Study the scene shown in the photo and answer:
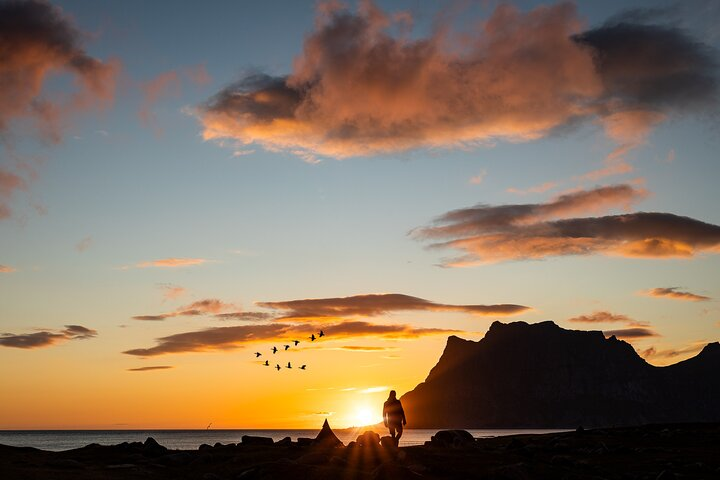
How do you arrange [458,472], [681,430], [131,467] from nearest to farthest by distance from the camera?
[458,472], [131,467], [681,430]

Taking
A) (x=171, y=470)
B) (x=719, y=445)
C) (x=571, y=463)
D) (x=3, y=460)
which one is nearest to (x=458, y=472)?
(x=571, y=463)

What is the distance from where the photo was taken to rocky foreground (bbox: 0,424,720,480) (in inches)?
1150

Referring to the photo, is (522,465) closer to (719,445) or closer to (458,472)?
(458,472)

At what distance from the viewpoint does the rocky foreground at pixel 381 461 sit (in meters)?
29.2

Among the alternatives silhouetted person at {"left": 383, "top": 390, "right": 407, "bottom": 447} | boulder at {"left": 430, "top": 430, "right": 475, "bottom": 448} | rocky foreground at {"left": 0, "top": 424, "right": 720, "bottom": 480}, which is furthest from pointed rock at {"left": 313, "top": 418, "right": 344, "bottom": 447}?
boulder at {"left": 430, "top": 430, "right": 475, "bottom": 448}

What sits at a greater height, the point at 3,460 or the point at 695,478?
the point at 3,460

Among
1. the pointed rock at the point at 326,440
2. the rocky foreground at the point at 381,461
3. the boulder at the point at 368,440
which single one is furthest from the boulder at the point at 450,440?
the pointed rock at the point at 326,440

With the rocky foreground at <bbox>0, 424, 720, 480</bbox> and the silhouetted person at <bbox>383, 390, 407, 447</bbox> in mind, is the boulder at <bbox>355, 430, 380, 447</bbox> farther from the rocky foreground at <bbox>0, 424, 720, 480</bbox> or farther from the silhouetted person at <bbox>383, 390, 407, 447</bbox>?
the silhouetted person at <bbox>383, 390, 407, 447</bbox>

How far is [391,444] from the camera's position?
127 feet

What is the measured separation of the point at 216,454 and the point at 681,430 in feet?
119

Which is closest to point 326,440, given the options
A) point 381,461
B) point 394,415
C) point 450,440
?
point 394,415

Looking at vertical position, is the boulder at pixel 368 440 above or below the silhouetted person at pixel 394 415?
below

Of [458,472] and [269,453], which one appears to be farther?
[269,453]

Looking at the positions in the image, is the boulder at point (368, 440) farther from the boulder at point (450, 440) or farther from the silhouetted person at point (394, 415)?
the boulder at point (450, 440)
